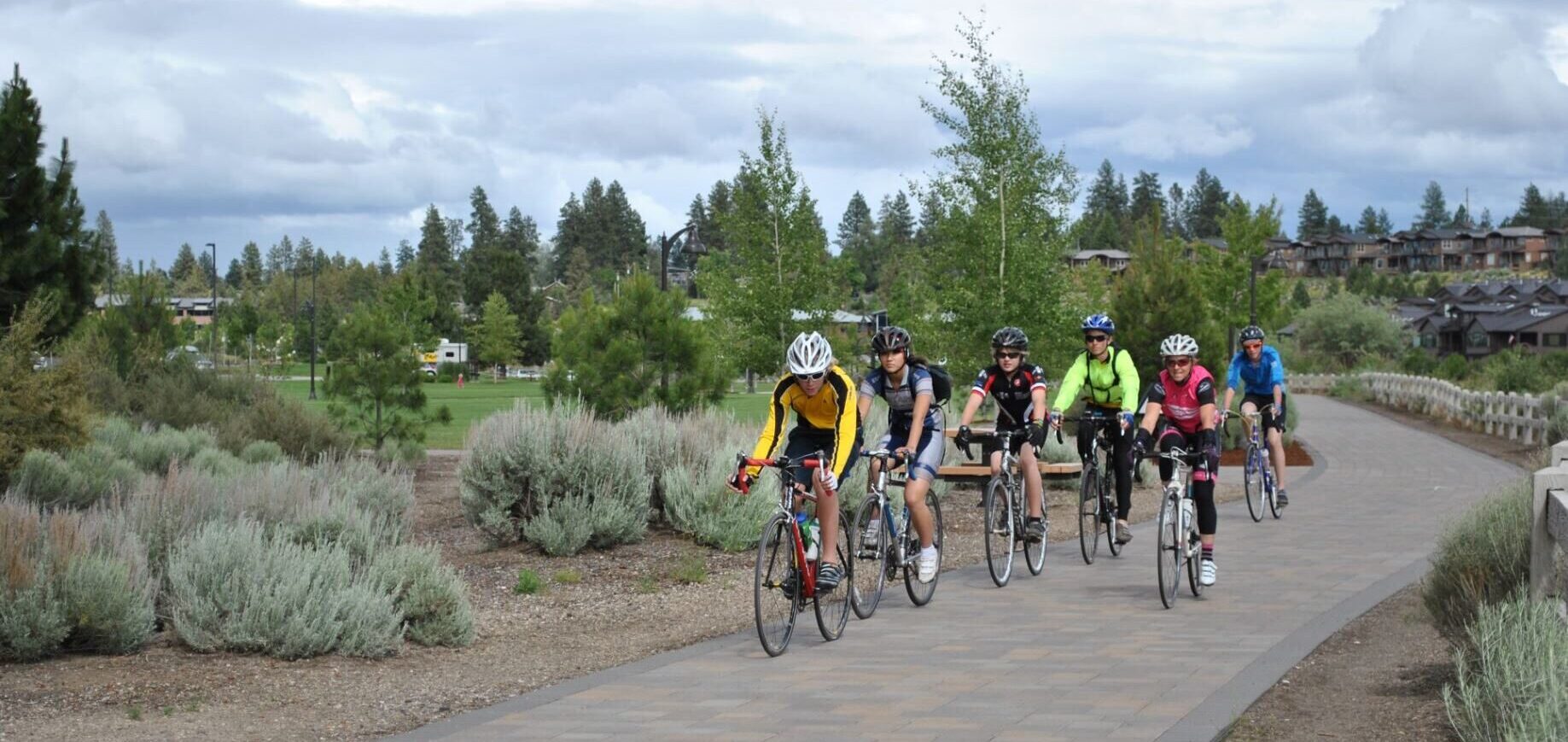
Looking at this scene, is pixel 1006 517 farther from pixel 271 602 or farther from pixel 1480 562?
pixel 271 602

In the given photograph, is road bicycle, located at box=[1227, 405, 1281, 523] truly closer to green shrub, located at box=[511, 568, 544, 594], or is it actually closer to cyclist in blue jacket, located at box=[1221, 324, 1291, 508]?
cyclist in blue jacket, located at box=[1221, 324, 1291, 508]

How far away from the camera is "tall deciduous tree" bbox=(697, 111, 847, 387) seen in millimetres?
32312

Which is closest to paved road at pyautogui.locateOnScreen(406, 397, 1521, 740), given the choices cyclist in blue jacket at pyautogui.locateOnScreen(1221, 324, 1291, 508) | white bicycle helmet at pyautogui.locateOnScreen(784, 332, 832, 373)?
white bicycle helmet at pyautogui.locateOnScreen(784, 332, 832, 373)

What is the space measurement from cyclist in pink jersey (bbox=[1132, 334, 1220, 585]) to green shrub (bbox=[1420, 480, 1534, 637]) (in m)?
2.37

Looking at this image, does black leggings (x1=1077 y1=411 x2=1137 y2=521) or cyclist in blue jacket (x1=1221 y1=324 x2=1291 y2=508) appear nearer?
black leggings (x1=1077 y1=411 x2=1137 y2=521)

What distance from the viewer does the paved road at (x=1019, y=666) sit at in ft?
22.6

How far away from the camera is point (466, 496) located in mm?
13344

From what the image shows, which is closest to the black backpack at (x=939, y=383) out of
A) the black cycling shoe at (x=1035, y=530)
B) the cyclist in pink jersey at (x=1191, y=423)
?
the cyclist in pink jersey at (x=1191, y=423)

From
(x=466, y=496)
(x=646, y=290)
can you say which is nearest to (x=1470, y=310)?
(x=646, y=290)

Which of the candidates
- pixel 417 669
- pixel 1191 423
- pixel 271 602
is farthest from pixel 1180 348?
pixel 271 602

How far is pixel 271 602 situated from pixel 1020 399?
18.8 ft

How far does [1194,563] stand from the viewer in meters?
10.8

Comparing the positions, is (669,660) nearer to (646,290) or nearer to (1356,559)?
(1356,559)

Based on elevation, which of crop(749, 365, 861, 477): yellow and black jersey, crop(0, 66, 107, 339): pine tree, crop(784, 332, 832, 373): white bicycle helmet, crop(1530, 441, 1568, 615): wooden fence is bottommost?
crop(1530, 441, 1568, 615): wooden fence
